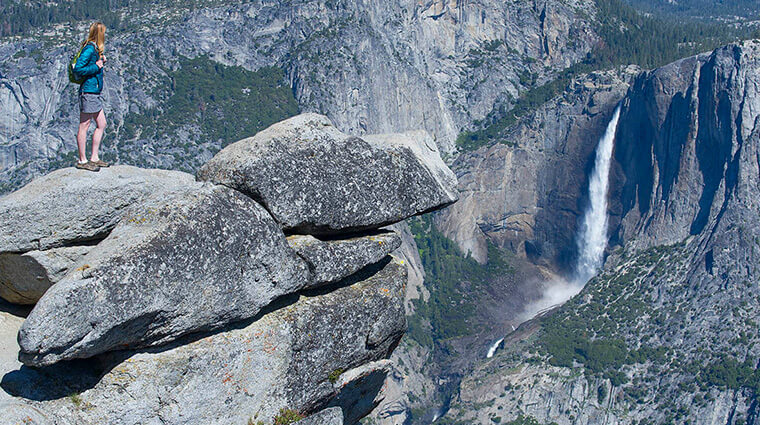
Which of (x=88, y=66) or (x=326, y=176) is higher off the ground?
(x=88, y=66)

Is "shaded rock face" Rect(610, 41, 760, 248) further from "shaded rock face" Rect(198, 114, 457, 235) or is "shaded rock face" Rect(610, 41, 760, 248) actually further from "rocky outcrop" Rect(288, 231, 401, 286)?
"rocky outcrop" Rect(288, 231, 401, 286)

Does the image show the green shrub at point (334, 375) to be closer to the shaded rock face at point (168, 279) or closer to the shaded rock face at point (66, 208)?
the shaded rock face at point (168, 279)

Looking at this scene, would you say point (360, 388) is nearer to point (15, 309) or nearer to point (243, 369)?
point (243, 369)

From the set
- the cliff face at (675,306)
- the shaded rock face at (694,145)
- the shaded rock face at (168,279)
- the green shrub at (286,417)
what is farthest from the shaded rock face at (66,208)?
the shaded rock face at (694,145)

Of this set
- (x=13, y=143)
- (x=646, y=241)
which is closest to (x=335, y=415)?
(x=646, y=241)

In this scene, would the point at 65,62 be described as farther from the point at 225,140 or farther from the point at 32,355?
the point at 32,355

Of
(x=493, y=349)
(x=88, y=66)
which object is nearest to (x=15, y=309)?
(x=88, y=66)

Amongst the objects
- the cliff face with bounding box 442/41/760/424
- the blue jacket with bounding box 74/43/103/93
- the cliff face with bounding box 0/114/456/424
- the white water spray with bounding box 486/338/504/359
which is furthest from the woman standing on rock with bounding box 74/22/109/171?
the white water spray with bounding box 486/338/504/359
